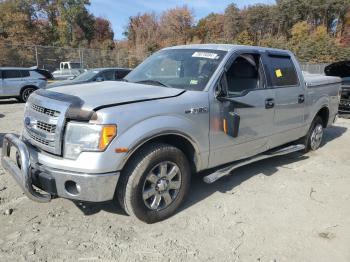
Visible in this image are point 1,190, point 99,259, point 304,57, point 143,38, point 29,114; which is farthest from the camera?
point 143,38

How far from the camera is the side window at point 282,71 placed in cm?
521

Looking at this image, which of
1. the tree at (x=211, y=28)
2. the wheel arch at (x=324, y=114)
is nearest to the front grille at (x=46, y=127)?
the wheel arch at (x=324, y=114)

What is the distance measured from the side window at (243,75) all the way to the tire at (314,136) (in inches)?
83.3

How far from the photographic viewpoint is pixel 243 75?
15.8ft

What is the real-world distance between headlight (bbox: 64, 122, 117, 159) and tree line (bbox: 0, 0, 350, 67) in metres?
42.9

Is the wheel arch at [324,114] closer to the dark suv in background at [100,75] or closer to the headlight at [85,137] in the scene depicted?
the headlight at [85,137]

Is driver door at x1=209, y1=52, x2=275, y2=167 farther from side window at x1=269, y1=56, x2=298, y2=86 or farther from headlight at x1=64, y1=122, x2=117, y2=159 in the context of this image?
headlight at x1=64, y1=122, x2=117, y2=159

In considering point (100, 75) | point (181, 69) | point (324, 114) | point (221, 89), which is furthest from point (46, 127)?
point (100, 75)

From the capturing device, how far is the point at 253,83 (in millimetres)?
4914

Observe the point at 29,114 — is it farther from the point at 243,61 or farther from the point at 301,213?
the point at 301,213

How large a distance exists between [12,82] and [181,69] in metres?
12.3

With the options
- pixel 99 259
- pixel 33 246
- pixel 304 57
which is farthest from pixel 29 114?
pixel 304 57

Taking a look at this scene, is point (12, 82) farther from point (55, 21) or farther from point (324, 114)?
point (55, 21)

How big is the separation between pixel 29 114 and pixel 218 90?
2126 mm
